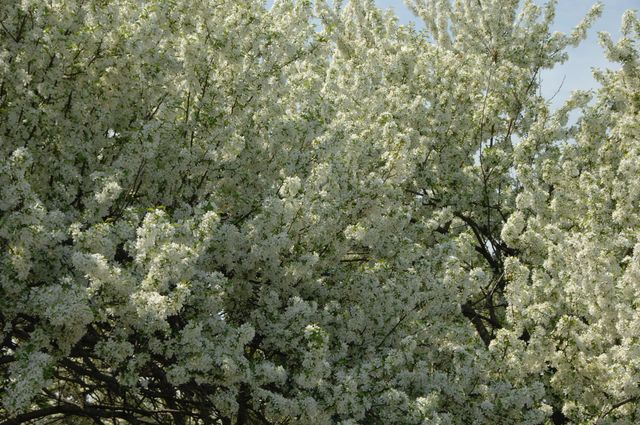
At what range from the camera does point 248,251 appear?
33.9 ft

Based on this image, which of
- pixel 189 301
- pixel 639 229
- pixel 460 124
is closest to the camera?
pixel 189 301

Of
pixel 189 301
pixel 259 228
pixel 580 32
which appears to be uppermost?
pixel 580 32

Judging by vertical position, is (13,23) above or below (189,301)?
above

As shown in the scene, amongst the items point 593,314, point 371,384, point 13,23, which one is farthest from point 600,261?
point 13,23

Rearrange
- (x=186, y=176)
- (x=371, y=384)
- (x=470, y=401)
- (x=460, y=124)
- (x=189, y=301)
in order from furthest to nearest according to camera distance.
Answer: (x=460, y=124) → (x=186, y=176) → (x=470, y=401) → (x=371, y=384) → (x=189, y=301)

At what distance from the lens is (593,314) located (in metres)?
11.5

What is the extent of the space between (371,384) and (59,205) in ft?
15.4

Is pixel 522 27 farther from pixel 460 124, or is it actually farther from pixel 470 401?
pixel 470 401

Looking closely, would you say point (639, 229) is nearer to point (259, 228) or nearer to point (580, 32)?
point (259, 228)

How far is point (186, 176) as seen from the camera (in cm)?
1146

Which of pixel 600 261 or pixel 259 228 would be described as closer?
pixel 259 228

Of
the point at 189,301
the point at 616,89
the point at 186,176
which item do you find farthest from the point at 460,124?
the point at 189,301

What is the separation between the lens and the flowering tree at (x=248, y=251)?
838 centimetres

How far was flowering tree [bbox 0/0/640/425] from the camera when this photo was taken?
27.5 ft
